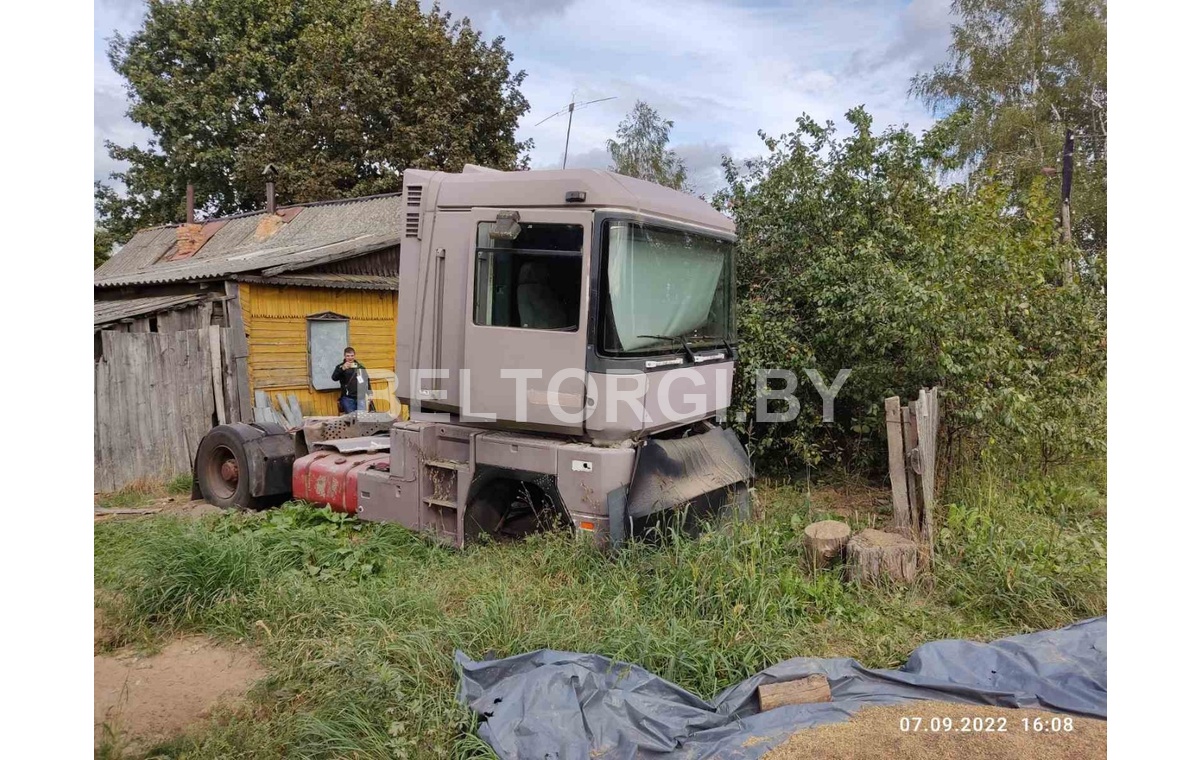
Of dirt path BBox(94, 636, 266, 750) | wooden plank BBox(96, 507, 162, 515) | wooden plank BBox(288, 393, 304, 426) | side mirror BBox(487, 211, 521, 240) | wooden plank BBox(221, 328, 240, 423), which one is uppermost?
side mirror BBox(487, 211, 521, 240)

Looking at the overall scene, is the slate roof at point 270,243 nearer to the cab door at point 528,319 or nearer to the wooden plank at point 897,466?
the cab door at point 528,319

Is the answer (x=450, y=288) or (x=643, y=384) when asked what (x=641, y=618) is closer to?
(x=643, y=384)

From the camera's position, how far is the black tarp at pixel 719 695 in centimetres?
325

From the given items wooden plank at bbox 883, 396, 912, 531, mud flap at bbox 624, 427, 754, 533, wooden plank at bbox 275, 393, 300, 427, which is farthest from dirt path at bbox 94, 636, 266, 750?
wooden plank at bbox 275, 393, 300, 427

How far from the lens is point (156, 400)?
31.3ft

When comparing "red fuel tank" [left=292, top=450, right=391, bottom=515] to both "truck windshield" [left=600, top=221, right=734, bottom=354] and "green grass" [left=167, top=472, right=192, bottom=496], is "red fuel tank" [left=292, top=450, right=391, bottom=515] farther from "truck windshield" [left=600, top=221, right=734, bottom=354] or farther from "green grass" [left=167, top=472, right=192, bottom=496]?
"truck windshield" [left=600, top=221, right=734, bottom=354]

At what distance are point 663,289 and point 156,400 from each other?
7606 millimetres

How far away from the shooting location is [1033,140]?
18875 millimetres

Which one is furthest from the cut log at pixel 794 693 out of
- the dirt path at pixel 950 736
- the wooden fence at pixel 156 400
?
the wooden fence at pixel 156 400

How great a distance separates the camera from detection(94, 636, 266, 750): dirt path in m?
3.64

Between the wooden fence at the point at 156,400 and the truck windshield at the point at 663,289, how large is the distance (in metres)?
7.44

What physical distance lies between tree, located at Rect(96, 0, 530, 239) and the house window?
8787 millimetres

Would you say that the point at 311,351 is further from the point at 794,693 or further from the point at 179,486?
the point at 794,693

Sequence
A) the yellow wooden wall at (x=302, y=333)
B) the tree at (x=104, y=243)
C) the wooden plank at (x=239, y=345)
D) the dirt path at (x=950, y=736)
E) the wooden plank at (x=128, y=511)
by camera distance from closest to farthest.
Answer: the dirt path at (x=950, y=736), the wooden plank at (x=128, y=511), the wooden plank at (x=239, y=345), the yellow wooden wall at (x=302, y=333), the tree at (x=104, y=243)
